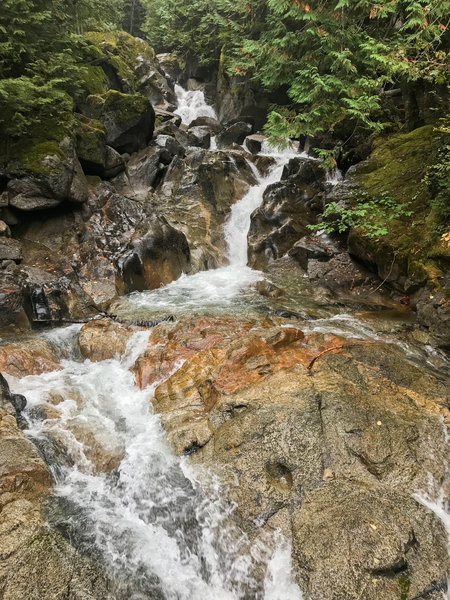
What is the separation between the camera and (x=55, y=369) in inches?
258

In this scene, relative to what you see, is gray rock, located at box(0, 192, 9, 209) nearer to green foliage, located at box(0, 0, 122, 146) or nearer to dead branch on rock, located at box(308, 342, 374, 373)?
green foliage, located at box(0, 0, 122, 146)

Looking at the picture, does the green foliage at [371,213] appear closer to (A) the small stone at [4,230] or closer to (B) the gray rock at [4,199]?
(A) the small stone at [4,230]

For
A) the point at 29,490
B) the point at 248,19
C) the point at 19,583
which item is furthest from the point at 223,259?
the point at 248,19

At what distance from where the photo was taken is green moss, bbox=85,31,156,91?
20375 millimetres

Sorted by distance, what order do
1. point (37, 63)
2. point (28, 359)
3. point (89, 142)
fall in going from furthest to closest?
point (89, 142)
point (37, 63)
point (28, 359)

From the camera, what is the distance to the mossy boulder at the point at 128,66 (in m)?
19.9

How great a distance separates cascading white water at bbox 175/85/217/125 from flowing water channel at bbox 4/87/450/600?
2526cm

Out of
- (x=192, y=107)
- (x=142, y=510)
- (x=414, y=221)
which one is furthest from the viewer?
(x=192, y=107)

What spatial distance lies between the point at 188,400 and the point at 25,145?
9.82m

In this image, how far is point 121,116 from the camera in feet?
51.2

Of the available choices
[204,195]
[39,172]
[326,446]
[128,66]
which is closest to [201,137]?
[128,66]

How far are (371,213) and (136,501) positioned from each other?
9.14 metres

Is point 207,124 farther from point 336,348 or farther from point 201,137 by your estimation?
point 336,348

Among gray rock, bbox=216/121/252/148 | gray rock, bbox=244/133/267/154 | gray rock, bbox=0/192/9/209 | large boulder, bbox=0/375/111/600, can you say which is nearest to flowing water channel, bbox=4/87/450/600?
large boulder, bbox=0/375/111/600
